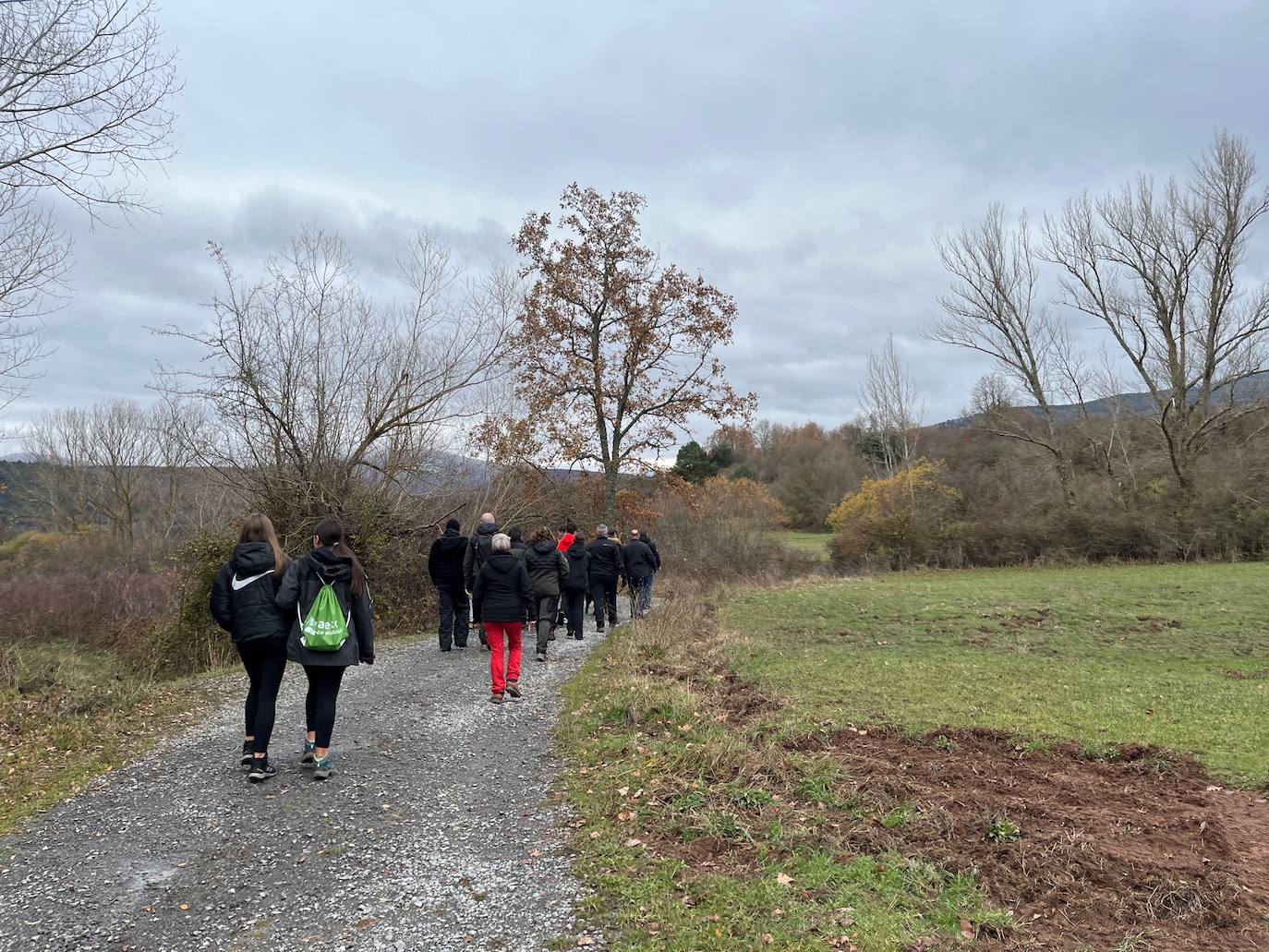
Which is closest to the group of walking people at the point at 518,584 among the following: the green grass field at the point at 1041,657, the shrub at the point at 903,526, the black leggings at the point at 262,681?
the green grass field at the point at 1041,657

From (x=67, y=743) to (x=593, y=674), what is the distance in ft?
19.3

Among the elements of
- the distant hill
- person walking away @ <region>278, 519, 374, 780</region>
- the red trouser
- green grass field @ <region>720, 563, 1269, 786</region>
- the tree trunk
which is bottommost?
green grass field @ <region>720, 563, 1269, 786</region>

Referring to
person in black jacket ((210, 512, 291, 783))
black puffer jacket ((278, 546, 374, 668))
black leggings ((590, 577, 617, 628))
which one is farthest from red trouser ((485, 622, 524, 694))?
black leggings ((590, 577, 617, 628))

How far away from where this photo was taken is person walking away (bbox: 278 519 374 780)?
234 inches

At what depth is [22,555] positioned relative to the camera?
35.1 m

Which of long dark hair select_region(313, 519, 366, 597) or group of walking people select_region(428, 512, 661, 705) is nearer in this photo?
long dark hair select_region(313, 519, 366, 597)

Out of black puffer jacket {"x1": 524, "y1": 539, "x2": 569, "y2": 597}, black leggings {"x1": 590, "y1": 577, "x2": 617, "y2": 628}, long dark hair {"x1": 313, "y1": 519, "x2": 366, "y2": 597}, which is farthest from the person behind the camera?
black leggings {"x1": 590, "y1": 577, "x2": 617, "y2": 628}

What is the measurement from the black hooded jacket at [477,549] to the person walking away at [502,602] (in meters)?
2.67

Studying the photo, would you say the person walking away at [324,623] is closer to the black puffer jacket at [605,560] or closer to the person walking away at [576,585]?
the person walking away at [576,585]

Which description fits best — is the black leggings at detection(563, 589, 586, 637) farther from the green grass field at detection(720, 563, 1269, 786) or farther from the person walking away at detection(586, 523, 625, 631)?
the green grass field at detection(720, 563, 1269, 786)

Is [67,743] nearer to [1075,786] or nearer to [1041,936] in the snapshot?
[1041,936]

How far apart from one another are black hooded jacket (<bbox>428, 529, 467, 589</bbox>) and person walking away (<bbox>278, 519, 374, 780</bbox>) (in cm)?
640

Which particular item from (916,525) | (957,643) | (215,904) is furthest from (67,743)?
(916,525)

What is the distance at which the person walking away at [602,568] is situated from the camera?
14.9 m
